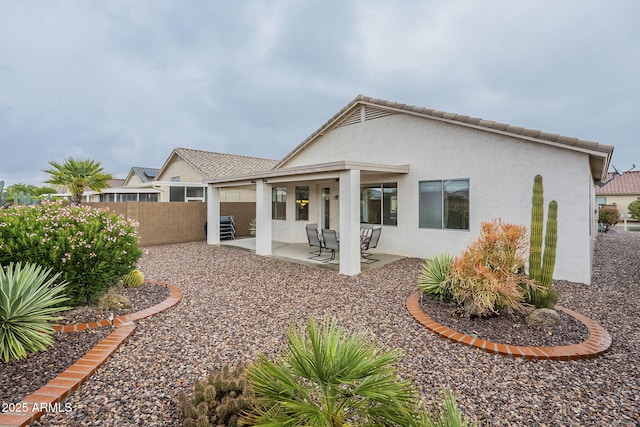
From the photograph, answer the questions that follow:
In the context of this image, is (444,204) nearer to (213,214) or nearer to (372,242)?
(372,242)

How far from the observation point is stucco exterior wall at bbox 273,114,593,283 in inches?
302

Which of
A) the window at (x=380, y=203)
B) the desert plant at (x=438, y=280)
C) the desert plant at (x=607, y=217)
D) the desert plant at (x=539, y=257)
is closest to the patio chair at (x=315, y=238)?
the window at (x=380, y=203)

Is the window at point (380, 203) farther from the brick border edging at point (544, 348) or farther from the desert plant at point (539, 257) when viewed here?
the brick border edging at point (544, 348)

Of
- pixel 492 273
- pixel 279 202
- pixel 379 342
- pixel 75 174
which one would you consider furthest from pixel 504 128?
pixel 75 174

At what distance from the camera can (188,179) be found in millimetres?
22984

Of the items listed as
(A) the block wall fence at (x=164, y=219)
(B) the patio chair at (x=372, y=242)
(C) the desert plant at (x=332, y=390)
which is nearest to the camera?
(C) the desert plant at (x=332, y=390)

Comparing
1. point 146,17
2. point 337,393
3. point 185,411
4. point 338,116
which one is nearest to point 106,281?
point 185,411

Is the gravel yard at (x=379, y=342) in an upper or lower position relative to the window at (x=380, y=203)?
lower

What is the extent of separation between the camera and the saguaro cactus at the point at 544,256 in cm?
517

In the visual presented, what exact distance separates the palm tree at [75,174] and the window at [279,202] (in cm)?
955

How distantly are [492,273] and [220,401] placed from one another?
444cm

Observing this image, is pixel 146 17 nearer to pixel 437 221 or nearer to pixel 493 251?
pixel 437 221

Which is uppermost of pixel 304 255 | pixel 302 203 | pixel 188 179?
pixel 188 179

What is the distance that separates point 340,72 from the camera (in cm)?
2170
